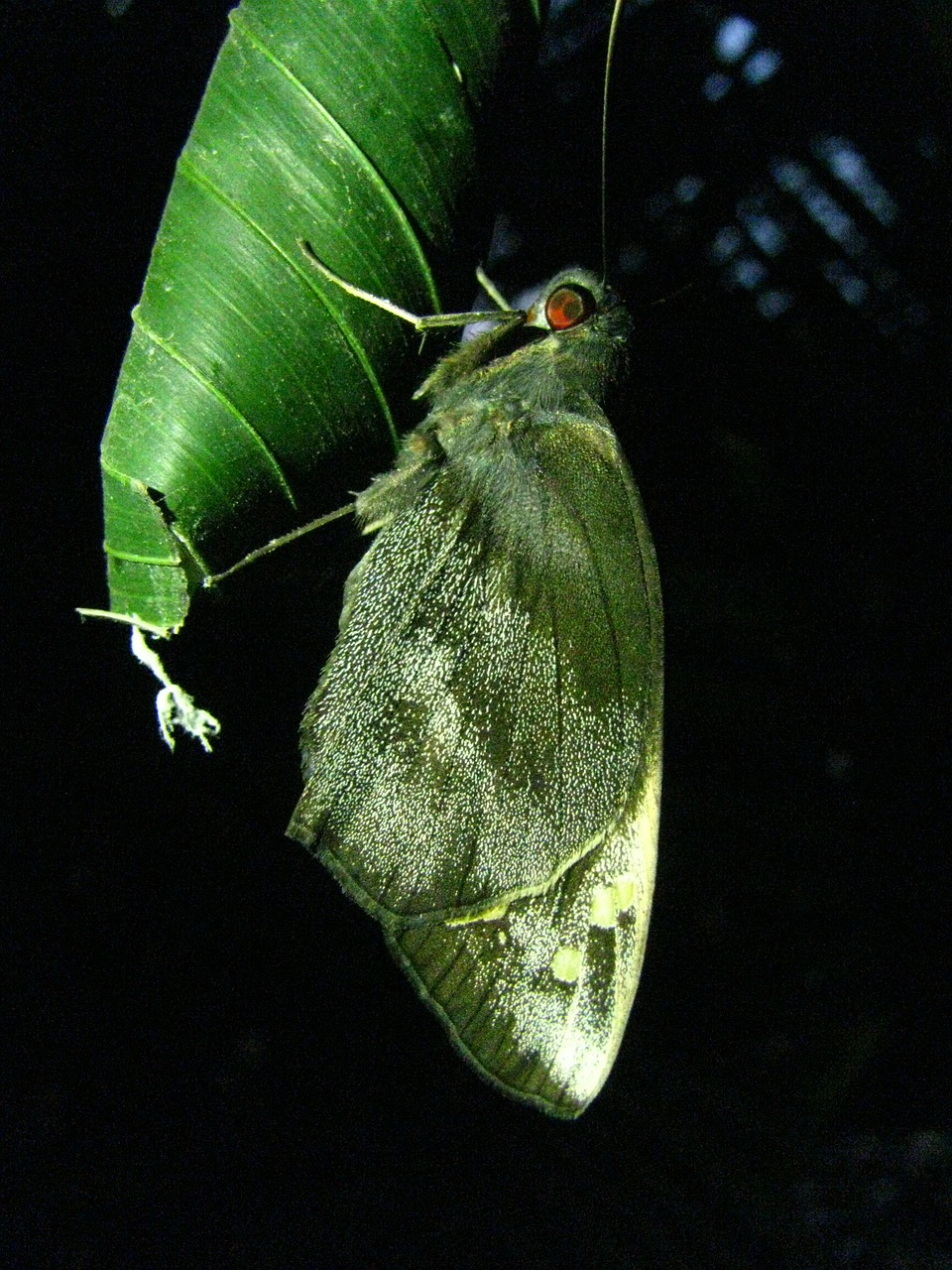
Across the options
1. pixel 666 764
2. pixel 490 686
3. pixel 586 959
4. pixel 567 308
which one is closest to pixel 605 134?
pixel 567 308

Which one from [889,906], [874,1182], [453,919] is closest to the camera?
[453,919]

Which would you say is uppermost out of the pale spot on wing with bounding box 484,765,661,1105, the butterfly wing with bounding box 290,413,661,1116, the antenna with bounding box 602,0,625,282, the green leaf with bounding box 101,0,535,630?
the antenna with bounding box 602,0,625,282

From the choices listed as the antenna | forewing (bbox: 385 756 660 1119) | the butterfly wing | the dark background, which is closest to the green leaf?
the dark background

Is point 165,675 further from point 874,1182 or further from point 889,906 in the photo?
point 874,1182

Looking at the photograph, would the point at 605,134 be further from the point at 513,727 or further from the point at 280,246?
the point at 513,727

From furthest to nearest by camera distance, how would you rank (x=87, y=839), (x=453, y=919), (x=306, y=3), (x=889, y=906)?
(x=889, y=906) < (x=87, y=839) < (x=453, y=919) < (x=306, y=3)

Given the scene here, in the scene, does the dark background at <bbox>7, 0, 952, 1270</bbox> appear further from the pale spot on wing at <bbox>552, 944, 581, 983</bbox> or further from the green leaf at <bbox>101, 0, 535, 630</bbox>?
the pale spot on wing at <bbox>552, 944, 581, 983</bbox>

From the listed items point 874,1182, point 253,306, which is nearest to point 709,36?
point 253,306
